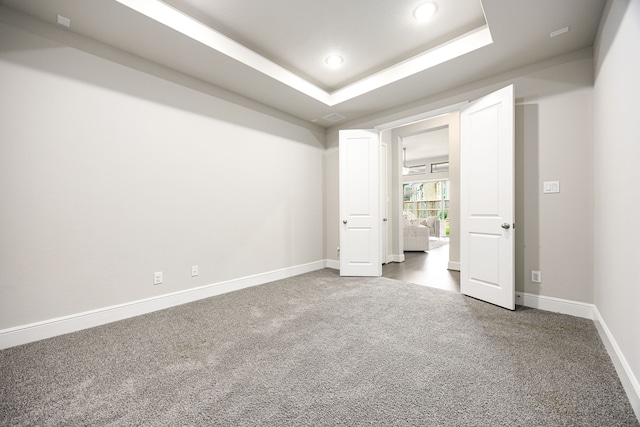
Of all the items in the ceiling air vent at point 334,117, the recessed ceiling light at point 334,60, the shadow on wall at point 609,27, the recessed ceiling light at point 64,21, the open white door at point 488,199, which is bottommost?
the open white door at point 488,199

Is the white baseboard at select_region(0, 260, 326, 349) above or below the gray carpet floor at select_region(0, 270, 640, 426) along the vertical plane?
above

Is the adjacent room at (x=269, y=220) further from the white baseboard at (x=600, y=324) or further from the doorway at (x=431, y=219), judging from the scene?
the doorway at (x=431, y=219)

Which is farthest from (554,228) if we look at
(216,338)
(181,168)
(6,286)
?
(6,286)

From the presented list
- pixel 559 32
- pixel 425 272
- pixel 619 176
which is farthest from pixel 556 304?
pixel 559 32

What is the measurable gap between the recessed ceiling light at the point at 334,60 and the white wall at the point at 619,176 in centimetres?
231

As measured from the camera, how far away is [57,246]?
2281 mm

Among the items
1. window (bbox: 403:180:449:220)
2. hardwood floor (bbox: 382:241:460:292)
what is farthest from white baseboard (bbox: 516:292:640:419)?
window (bbox: 403:180:449:220)

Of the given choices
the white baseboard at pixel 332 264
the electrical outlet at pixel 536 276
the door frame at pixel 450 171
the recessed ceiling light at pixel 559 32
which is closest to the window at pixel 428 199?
the door frame at pixel 450 171

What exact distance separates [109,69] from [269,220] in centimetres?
244

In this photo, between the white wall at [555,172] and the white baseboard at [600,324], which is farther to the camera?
the white wall at [555,172]

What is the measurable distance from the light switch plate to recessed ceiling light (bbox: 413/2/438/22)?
2.06m

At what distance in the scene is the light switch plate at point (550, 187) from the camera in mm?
2711

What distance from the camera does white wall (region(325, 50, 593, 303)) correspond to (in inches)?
101

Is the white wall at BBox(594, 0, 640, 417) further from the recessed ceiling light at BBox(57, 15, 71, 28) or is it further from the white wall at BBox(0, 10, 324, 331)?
the recessed ceiling light at BBox(57, 15, 71, 28)
